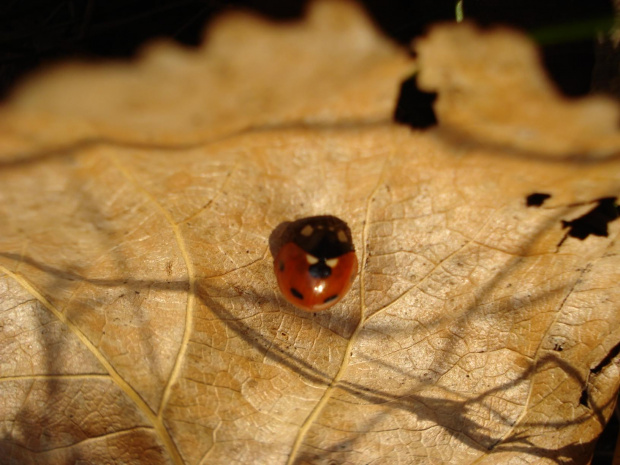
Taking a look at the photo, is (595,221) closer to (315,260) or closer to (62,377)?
(315,260)

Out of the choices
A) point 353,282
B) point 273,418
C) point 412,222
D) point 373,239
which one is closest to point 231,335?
point 273,418

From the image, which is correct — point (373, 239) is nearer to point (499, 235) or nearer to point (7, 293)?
point (499, 235)

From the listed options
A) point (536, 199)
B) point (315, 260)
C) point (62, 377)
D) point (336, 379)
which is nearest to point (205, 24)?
point (315, 260)

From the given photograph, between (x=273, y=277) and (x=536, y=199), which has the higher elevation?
(x=536, y=199)

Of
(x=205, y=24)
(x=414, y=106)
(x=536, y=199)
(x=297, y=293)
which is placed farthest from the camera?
(x=297, y=293)

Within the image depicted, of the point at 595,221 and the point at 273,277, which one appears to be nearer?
the point at 595,221

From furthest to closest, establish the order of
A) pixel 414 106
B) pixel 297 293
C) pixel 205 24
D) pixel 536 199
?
pixel 297 293
pixel 536 199
pixel 414 106
pixel 205 24
